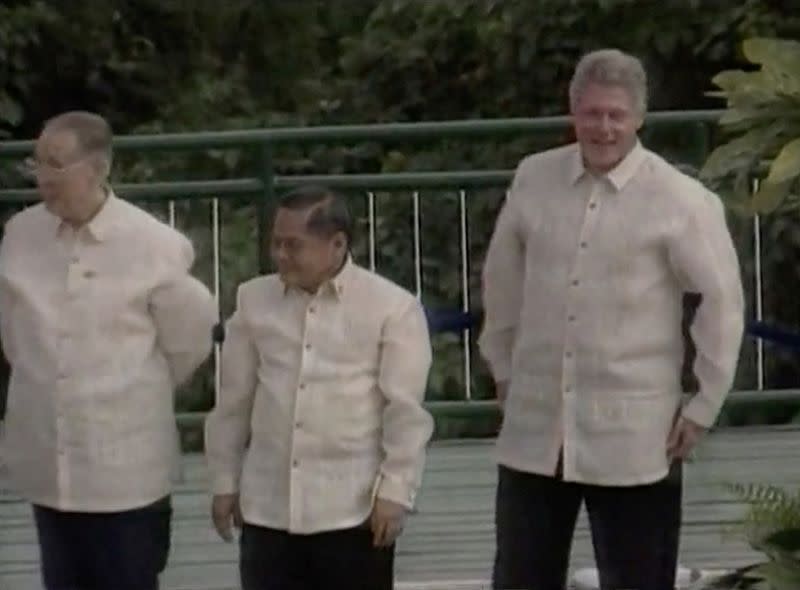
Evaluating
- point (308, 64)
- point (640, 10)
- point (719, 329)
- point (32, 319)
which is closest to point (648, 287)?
point (719, 329)

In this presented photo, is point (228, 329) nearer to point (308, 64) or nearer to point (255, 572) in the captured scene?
point (255, 572)

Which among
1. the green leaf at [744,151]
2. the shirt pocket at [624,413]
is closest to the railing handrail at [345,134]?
the green leaf at [744,151]

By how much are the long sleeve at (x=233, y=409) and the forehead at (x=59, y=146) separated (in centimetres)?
50

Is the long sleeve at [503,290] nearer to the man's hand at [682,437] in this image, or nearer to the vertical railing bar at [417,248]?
the man's hand at [682,437]

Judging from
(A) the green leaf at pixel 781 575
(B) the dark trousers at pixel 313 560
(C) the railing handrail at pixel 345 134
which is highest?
(C) the railing handrail at pixel 345 134

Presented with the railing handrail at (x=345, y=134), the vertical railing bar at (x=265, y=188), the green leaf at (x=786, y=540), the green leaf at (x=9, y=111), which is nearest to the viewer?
the green leaf at (x=786, y=540)

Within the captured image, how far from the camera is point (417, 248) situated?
929cm

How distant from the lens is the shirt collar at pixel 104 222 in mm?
6117

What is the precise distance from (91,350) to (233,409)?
0.35 meters

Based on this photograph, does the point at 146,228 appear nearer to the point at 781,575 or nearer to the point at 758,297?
the point at 781,575

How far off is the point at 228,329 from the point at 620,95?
1036mm

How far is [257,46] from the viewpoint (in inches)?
829

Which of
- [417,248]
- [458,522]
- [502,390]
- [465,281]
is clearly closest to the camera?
[502,390]

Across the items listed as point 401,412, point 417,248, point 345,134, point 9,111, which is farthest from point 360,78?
point 401,412
